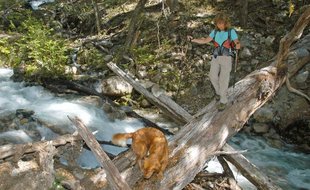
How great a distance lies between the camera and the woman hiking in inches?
243

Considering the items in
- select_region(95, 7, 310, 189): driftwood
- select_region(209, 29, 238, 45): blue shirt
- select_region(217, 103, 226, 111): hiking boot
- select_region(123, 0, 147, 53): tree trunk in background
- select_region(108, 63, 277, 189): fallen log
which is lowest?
select_region(108, 63, 277, 189): fallen log

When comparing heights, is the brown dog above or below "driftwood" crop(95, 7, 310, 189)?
above

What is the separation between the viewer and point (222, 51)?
6.39 meters

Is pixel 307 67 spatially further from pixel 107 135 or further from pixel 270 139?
pixel 107 135

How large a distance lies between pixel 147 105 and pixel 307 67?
4.73 metres

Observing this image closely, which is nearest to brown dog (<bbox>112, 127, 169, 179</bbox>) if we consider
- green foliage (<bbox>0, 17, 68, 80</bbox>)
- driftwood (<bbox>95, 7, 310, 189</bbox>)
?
driftwood (<bbox>95, 7, 310, 189</bbox>)

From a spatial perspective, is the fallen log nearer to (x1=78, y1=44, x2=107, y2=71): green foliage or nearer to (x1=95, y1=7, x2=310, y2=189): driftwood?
(x1=95, y1=7, x2=310, y2=189): driftwood

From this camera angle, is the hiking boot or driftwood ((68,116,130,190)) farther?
the hiking boot

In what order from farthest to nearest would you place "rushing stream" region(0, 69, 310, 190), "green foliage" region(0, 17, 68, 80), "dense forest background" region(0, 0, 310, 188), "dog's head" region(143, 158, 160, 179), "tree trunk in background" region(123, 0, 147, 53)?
"tree trunk in background" region(123, 0, 147, 53)
"green foliage" region(0, 17, 68, 80)
"dense forest background" region(0, 0, 310, 188)
"rushing stream" region(0, 69, 310, 190)
"dog's head" region(143, 158, 160, 179)

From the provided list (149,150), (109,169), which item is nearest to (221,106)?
(149,150)

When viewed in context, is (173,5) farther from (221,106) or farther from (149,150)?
(149,150)

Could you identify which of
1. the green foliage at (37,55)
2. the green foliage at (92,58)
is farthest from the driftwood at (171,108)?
the green foliage at (37,55)

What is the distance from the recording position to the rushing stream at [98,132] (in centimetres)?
816

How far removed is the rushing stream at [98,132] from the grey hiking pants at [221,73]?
84.0 inches
